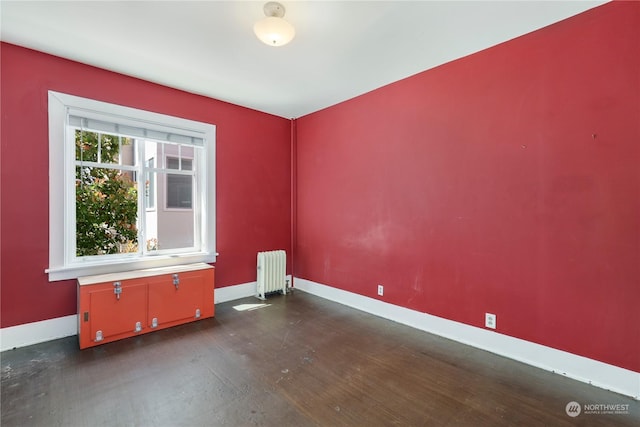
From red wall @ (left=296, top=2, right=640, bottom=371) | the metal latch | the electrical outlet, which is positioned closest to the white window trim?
the metal latch

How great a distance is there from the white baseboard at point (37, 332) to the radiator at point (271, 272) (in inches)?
82.9

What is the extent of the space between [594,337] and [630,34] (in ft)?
7.36

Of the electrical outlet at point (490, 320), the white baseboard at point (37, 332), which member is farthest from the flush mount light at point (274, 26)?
the white baseboard at point (37, 332)

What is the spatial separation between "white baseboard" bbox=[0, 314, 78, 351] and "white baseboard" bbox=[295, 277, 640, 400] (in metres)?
3.24

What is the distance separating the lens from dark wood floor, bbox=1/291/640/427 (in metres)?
1.83

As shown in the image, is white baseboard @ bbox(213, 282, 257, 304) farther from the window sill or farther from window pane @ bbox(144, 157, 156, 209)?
window pane @ bbox(144, 157, 156, 209)

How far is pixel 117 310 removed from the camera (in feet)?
9.39

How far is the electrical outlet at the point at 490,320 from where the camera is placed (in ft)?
8.85

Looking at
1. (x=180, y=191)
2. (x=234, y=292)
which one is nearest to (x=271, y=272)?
(x=234, y=292)

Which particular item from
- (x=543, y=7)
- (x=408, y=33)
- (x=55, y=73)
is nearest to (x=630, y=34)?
(x=543, y=7)

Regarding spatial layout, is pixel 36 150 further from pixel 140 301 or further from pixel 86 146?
pixel 140 301

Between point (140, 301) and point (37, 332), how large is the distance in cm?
93

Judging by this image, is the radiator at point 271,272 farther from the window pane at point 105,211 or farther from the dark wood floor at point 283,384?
the window pane at point 105,211

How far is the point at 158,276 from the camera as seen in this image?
10.3 ft
